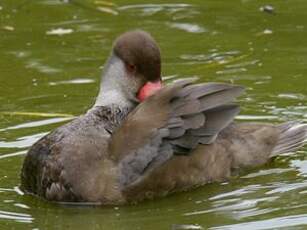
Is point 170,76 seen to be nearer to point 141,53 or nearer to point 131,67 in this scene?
point 131,67

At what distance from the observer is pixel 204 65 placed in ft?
41.1

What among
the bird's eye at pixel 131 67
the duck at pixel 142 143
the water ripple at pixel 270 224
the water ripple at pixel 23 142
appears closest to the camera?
the water ripple at pixel 270 224

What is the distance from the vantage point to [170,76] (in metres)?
12.2

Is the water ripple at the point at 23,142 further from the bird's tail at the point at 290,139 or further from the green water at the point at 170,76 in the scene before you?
the bird's tail at the point at 290,139

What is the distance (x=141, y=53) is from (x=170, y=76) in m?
2.38

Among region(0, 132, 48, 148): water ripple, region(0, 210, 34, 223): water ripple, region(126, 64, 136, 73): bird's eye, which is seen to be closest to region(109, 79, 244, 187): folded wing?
region(126, 64, 136, 73): bird's eye

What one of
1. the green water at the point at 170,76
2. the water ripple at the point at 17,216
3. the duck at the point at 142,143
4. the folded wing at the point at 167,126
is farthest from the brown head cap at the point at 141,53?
the water ripple at the point at 17,216

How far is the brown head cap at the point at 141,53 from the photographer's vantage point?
9.78 metres

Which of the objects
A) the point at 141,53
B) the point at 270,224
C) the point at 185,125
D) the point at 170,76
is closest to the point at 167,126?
the point at 185,125

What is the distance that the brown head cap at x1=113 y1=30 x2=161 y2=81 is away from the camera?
978cm

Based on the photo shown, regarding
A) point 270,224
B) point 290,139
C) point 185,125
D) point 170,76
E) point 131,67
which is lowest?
point 270,224

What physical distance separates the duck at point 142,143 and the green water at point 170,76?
0.12 metres

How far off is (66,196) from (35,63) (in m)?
3.96

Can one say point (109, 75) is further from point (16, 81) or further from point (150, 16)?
point (150, 16)
